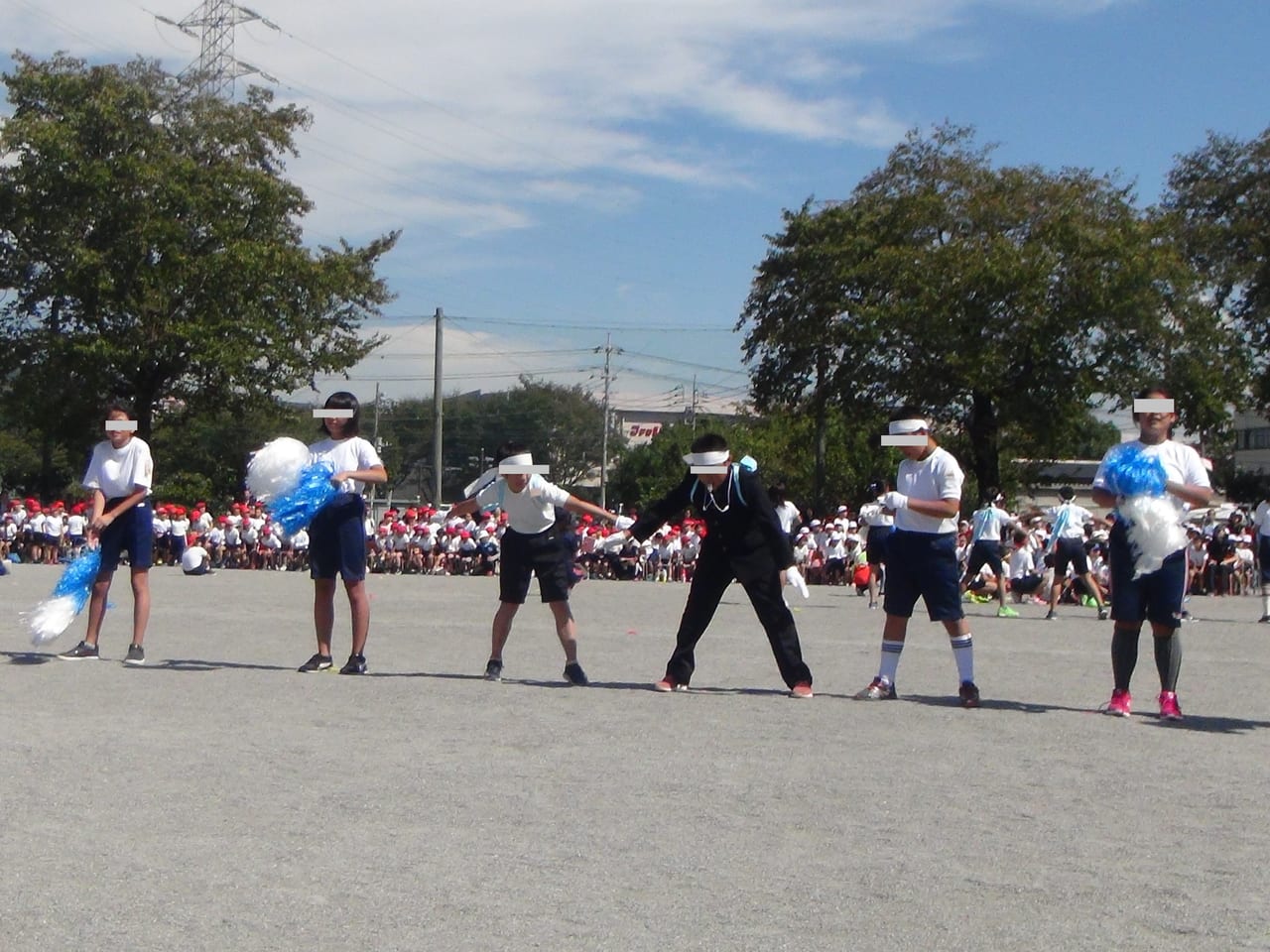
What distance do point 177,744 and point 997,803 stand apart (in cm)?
390

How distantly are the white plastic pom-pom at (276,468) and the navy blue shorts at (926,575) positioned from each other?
13.3 feet

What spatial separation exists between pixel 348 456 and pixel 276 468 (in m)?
0.49

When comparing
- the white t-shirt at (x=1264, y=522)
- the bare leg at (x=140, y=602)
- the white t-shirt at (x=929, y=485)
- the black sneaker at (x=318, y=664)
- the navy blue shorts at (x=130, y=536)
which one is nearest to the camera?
the white t-shirt at (x=929, y=485)

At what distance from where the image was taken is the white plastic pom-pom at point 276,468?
1097 centimetres

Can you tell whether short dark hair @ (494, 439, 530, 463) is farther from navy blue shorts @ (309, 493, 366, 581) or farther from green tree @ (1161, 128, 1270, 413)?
green tree @ (1161, 128, 1270, 413)

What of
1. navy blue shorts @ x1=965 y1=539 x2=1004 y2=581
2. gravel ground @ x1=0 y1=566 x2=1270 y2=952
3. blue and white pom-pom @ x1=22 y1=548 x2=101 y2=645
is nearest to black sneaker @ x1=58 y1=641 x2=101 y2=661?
blue and white pom-pom @ x1=22 y1=548 x2=101 y2=645

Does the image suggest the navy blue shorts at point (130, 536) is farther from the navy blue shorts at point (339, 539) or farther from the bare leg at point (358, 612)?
the bare leg at point (358, 612)

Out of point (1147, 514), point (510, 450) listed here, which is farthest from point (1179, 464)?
point (510, 450)

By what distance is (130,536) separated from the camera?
11508mm

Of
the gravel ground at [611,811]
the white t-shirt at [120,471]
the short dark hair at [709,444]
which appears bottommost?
the gravel ground at [611,811]

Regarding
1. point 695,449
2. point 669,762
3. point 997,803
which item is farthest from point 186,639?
point 997,803

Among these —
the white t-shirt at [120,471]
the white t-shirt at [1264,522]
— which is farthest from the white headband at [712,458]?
the white t-shirt at [1264,522]

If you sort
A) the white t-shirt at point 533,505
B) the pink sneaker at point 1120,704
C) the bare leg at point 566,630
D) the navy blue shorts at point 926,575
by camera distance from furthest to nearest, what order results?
the white t-shirt at point 533,505
the bare leg at point 566,630
the navy blue shorts at point 926,575
the pink sneaker at point 1120,704

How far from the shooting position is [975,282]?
4578 centimetres
